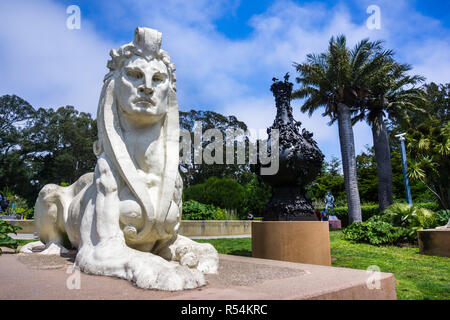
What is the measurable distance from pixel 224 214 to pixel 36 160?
93.3 feet

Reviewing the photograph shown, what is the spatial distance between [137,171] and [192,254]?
0.92 meters

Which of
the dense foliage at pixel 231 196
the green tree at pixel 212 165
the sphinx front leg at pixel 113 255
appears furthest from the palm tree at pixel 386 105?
the sphinx front leg at pixel 113 255

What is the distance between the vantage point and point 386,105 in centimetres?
2072

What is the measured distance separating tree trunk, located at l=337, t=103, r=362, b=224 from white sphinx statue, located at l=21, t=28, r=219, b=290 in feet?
50.3

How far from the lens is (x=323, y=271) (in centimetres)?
277

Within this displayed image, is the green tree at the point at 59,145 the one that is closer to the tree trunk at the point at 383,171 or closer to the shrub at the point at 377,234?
the tree trunk at the point at 383,171

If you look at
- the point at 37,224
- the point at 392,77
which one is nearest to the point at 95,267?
the point at 37,224

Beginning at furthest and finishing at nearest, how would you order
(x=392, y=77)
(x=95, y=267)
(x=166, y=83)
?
(x=392, y=77) → (x=166, y=83) → (x=95, y=267)

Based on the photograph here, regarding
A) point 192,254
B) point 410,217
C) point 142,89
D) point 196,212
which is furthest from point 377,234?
point 142,89

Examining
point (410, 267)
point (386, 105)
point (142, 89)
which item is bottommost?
point (410, 267)

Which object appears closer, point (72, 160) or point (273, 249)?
point (273, 249)

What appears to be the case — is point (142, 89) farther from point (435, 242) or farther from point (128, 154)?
point (435, 242)

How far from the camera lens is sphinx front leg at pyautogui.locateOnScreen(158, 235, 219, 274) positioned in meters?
2.71

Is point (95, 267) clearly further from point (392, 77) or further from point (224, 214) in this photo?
point (392, 77)
